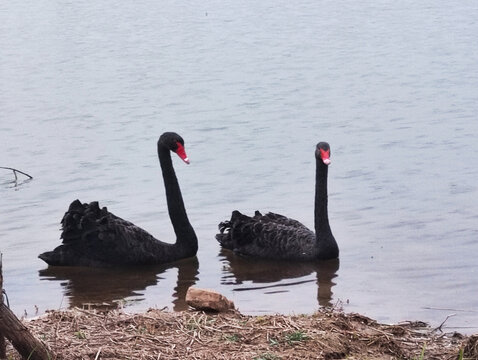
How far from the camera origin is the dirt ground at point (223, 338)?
151 inches

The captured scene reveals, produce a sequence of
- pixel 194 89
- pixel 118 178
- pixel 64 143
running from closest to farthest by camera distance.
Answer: pixel 118 178, pixel 64 143, pixel 194 89

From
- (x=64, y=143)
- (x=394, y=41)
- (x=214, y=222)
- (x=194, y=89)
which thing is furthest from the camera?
(x=394, y=41)

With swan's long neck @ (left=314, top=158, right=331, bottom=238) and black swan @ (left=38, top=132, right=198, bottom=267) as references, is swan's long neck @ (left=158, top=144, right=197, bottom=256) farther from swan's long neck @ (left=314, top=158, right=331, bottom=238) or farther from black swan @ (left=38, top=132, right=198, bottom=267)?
swan's long neck @ (left=314, top=158, right=331, bottom=238)

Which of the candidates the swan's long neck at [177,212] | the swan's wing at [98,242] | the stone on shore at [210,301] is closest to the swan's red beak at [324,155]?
the swan's long neck at [177,212]

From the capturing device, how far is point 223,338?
4027mm

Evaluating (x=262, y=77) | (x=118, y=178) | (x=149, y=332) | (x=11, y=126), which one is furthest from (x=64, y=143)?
(x=149, y=332)

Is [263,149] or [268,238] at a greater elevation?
[263,149]

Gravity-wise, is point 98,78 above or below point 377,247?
above

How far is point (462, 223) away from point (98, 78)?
9.56m

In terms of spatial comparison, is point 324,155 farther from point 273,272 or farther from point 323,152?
point 273,272

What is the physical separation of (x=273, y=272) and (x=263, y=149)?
3.63 meters

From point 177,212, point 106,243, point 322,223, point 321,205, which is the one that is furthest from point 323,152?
point 106,243

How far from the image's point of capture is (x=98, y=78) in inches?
626

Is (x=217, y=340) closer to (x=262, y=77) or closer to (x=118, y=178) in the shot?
(x=118, y=178)
